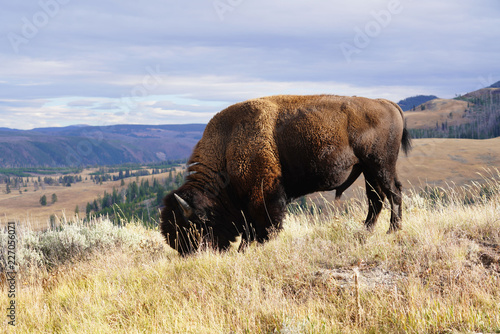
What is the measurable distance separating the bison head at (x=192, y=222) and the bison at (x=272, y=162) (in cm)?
2

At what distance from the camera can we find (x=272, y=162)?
5.64 m

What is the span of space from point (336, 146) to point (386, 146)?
3.14ft

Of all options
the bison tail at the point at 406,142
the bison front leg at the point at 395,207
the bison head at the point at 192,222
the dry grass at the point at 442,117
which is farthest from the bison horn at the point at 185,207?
the dry grass at the point at 442,117

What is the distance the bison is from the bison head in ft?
0.05

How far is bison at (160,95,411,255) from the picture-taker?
563 centimetres

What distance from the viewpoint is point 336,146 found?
5.62m

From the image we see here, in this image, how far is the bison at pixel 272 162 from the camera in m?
5.63

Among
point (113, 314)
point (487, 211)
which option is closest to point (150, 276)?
point (113, 314)

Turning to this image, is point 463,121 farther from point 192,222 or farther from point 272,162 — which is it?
point 192,222

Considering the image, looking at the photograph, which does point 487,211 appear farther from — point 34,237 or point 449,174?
point 449,174

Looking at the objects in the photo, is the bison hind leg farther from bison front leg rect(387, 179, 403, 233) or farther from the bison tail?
the bison tail

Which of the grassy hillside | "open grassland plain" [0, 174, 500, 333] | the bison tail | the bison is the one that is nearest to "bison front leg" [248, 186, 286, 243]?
the bison

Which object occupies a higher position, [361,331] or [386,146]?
[386,146]

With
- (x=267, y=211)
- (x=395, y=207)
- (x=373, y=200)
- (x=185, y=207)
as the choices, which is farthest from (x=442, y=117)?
(x=185, y=207)
